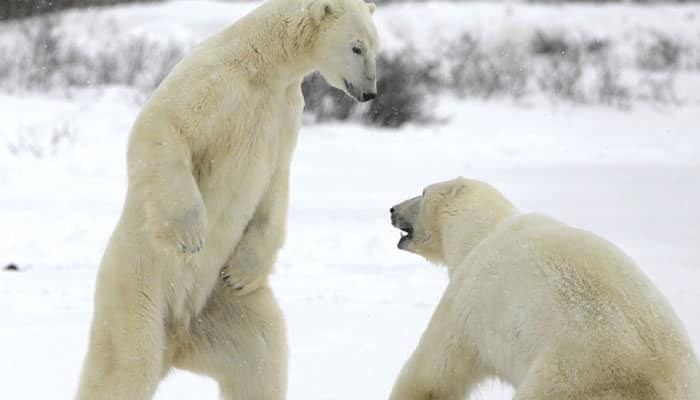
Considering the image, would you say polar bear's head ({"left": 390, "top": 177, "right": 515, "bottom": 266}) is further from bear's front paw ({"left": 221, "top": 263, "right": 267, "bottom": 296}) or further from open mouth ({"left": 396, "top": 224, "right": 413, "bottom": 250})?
bear's front paw ({"left": 221, "top": 263, "right": 267, "bottom": 296})

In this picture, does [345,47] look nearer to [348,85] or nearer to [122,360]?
[348,85]

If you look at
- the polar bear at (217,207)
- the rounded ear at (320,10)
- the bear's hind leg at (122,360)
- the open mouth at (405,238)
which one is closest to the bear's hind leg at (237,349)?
the polar bear at (217,207)

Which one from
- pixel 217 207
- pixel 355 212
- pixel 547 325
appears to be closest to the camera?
pixel 547 325

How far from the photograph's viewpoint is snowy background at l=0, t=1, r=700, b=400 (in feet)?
15.2

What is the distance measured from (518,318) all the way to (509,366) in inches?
5.3

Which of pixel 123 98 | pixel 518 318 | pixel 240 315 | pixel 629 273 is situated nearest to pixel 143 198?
pixel 240 315

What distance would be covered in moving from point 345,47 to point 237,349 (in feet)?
3.02

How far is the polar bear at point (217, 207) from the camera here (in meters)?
2.98

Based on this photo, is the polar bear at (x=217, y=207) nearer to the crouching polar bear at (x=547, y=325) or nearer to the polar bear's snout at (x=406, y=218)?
the polar bear's snout at (x=406, y=218)

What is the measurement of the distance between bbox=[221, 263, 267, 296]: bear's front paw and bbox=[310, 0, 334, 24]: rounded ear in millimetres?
738

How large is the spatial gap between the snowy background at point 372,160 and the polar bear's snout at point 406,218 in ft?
2.25

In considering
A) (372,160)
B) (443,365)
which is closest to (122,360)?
(443,365)

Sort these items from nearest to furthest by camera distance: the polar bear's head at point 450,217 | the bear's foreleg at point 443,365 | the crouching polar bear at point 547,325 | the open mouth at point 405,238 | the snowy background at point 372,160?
the crouching polar bear at point 547,325, the bear's foreleg at point 443,365, the polar bear's head at point 450,217, the open mouth at point 405,238, the snowy background at point 372,160

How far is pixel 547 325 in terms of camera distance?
2.49 metres
